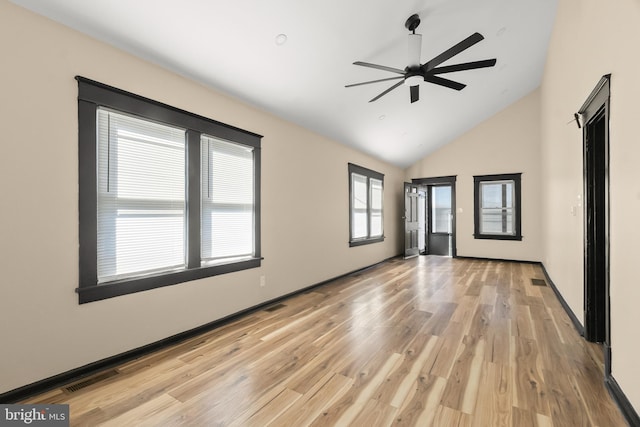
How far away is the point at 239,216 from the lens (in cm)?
360

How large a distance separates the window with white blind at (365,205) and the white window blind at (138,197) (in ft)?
11.9

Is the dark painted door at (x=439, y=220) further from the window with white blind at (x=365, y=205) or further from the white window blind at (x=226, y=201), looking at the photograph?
the white window blind at (x=226, y=201)

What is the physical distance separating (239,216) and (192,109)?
1.24 metres

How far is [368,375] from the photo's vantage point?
2.27 m

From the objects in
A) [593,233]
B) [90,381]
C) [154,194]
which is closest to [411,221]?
[593,233]

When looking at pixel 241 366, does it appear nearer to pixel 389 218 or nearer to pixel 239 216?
pixel 239 216

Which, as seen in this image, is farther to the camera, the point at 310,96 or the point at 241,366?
the point at 310,96

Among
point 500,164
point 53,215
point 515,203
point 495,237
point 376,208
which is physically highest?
point 500,164

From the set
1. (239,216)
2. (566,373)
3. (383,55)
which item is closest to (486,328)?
(566,373)

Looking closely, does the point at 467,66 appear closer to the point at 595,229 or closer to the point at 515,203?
the point at 595,229

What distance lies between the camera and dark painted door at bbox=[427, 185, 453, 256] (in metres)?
9.04

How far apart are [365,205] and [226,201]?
12.6ft

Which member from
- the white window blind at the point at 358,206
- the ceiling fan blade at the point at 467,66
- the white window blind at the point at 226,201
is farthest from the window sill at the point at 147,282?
the white window blind at the point at 358,206

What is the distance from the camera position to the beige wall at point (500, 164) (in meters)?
7.05
